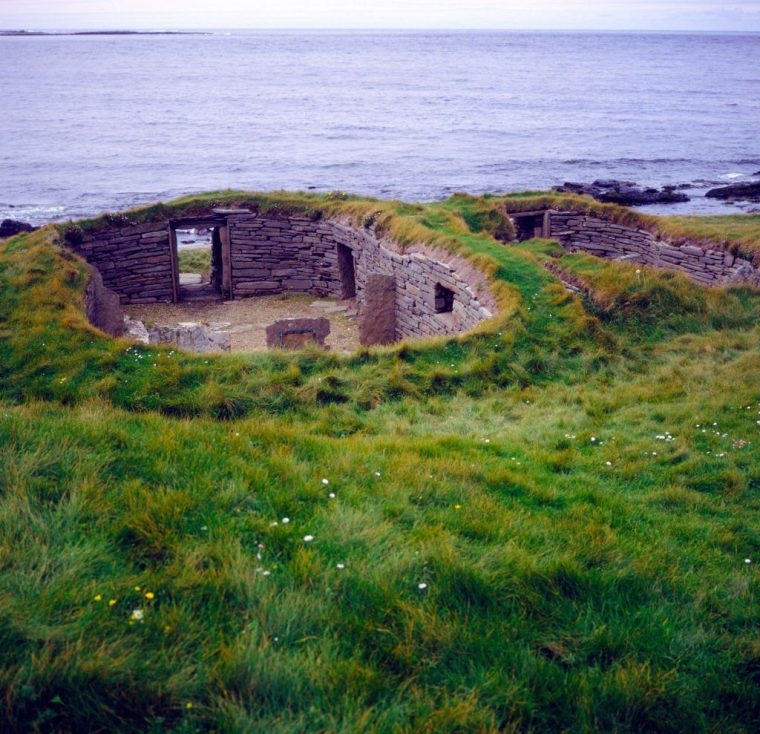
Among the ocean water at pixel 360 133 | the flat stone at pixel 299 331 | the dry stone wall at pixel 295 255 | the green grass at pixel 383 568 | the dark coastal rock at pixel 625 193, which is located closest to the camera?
the green grass at pixel 383 568

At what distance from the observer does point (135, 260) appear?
18.8 m

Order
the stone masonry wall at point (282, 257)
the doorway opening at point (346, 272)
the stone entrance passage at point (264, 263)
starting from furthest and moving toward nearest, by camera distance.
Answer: the stone masonry wall at point (282, 257), the doorway opening at point (346, 272), the stone entrance passage at point (264, 263)

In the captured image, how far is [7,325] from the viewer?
11.5m

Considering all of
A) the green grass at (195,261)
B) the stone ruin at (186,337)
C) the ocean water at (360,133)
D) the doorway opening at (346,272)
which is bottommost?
the green grass at (195,261)

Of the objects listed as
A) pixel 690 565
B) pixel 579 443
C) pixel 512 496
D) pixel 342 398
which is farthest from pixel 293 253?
pixel 690 565

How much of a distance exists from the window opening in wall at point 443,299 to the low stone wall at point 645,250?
19.9 ft

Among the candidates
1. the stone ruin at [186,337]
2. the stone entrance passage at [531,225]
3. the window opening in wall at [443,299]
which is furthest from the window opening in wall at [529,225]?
the stone ruin at [186,337]

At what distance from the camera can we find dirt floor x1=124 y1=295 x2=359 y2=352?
55.1 ft

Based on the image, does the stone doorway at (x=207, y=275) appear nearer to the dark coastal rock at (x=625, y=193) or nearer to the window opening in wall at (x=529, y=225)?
the window opening in wall at (x=529, y=225)

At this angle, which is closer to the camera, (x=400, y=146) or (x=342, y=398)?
(x=342, y=398)

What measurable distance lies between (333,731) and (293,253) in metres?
17.8

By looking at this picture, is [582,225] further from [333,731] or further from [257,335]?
[333,731]

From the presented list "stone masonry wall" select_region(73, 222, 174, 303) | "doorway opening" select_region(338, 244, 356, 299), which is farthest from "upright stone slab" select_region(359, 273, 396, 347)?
"stone masonry wall" select_region(73, 222, 174, 303)

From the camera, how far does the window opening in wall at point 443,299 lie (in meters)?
14.7
